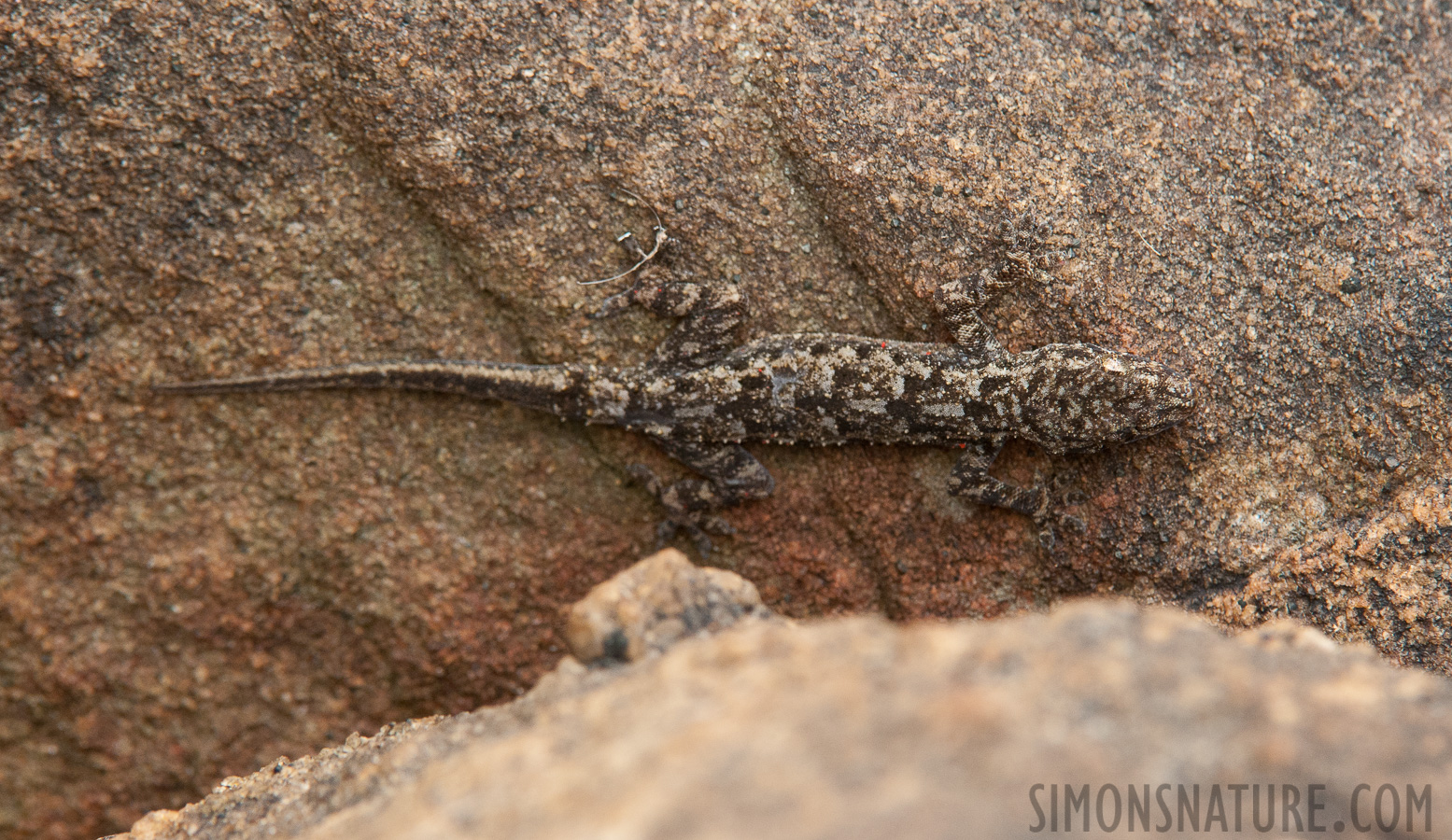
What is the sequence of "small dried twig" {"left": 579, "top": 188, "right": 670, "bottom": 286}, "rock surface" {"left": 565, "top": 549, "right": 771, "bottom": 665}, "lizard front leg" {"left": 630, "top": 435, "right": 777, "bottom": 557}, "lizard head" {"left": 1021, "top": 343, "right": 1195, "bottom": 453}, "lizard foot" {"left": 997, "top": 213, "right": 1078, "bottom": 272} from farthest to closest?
"lizard front leg" {"left": 630, "top": 435, "right": 777, "bottom": 557}
"small dried twig" {"left": 579, "top": 188, "right": 670, "bottom": 286}
"lizard foot" {"left": 997, "top": 213, "right": 1078, "bottom": 272}
"lizard head" {"left": 1021, "top": 343, "right": 1195, "bottom": 453}
"rock surface" {"left": 565, "top": 549, "right": 771, "bottom": 665}

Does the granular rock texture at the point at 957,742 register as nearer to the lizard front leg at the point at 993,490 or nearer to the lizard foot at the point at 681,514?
the lizard front leg at the point at 993,490

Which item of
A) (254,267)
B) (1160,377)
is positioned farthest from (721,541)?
(254,267)

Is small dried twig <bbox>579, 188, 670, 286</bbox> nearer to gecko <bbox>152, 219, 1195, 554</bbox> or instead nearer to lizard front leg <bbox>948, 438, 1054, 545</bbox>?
gecko <bbox>152, 219, 1195, 554</bbox>

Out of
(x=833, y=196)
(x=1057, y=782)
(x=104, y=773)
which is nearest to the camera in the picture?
(x=1057, y=782)

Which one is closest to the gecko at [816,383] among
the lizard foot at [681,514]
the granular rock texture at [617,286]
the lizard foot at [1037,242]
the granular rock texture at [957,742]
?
the lizard foot at [1037,242]

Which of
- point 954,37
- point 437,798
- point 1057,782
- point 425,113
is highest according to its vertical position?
point 954,37

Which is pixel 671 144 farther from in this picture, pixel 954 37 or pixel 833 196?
pixel 954 37

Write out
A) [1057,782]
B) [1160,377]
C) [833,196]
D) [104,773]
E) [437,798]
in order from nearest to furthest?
[1057,782]
[437,798]
[1160,377]
[833,196]
[104,773]

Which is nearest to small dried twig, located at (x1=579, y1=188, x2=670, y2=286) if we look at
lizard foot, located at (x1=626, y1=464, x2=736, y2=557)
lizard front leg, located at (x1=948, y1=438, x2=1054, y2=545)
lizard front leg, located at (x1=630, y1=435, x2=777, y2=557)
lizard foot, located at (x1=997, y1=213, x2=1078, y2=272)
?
lizard front leg, located at (x1=630, y1=435, x2=777, y2=557)
